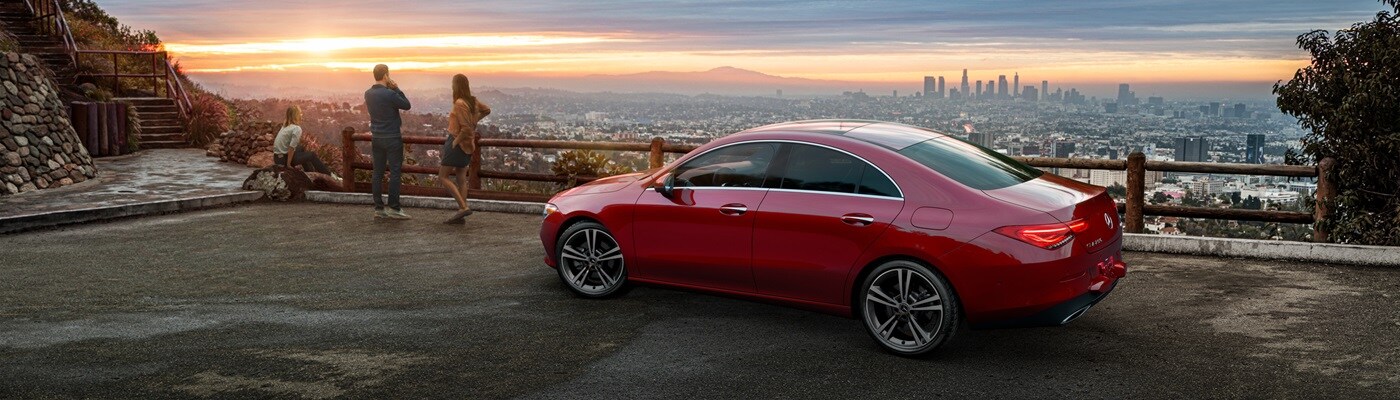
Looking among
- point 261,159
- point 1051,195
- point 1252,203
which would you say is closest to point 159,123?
point 261,159

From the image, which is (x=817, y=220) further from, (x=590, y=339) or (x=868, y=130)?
(x=590, y=339)

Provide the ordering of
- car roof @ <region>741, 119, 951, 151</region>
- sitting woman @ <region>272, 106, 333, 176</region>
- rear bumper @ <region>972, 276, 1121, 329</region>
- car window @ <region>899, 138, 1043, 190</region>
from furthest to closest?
sitting woman @ <region>272, 106, 333, 176</region>
car roof @ <region>741, 119, 951, 151</region>
car window @ <region>899, 138, 1043, 190</region>
rear bumper @ <region>972, 276, 1121, 329</region>

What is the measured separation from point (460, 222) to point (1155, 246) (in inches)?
312

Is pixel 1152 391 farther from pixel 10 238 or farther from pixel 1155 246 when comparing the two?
pixel 10 238

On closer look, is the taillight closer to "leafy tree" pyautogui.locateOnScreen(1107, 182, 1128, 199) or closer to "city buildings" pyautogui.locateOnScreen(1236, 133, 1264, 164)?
"leafy tree" pyautogui.locateOnScreen(1107, 182, 1128, 199)

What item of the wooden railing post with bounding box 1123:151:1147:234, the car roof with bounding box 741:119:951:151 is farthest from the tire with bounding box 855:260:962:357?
the wooden railing post with bounding box 1123:151:1147:234

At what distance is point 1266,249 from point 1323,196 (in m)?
1.22

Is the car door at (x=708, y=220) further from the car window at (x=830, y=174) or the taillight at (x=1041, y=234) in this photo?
→ the taillight at (x=1041, y=234)

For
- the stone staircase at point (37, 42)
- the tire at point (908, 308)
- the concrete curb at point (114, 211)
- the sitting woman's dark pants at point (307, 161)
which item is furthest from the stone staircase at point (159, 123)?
the tire at point (908, 308)

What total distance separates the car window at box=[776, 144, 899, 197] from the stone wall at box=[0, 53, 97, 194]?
13.9 m

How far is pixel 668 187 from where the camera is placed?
8594mm

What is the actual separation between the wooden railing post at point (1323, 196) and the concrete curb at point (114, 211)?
1358 centimetres

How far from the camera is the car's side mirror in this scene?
8602mm

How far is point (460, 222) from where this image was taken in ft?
47.5
